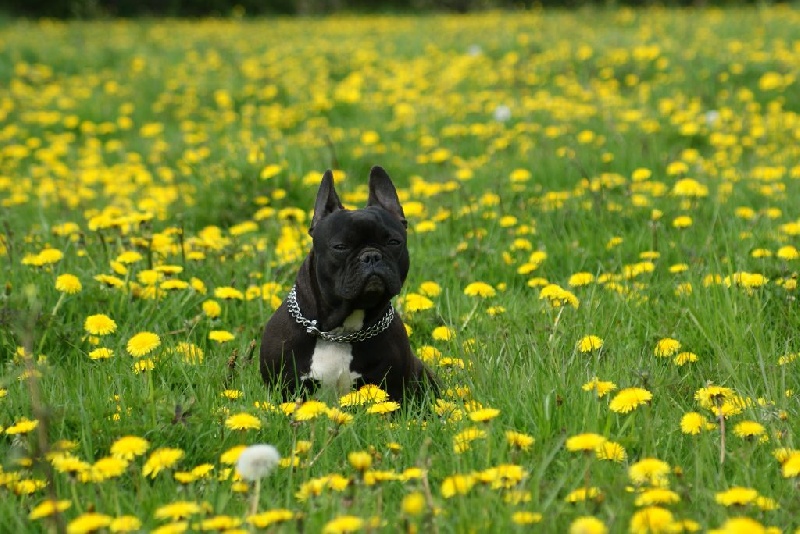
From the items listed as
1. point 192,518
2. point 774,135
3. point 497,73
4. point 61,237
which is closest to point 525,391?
point 192,518

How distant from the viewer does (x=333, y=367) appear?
3.44 metres

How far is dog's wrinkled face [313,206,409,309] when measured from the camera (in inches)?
129

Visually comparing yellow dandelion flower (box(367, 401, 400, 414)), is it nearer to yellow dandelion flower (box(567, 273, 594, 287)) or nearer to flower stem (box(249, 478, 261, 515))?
flower stem (box(249, 478, 261, 515))

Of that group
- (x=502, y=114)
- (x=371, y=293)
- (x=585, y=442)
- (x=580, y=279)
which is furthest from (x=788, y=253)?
(x=502, y=114)

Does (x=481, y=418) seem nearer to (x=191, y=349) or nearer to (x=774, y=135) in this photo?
(x=191, y=349)

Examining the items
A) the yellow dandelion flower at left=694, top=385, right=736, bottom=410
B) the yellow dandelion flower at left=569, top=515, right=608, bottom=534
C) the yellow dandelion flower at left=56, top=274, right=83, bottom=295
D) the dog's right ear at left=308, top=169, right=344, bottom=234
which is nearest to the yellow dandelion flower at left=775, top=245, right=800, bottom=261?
the yellow dandelion flower at left=694, top=385, right=736, bottom=410

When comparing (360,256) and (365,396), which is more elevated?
(360,256)

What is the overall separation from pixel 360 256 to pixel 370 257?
3 centimetres

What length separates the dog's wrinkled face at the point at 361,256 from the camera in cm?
328

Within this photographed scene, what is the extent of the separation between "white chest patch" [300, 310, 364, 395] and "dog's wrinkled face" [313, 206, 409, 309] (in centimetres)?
16

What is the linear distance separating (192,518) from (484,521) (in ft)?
2.25

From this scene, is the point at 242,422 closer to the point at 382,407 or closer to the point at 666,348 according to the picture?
the point at 382,407

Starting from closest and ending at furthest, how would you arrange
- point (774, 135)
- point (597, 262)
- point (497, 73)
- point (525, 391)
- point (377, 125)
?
1. point (525, 391)
2. point (597, 262)
3. point (774, 135)
4. point (377, 125)
5. point (497, 73)

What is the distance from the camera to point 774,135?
7.47m
